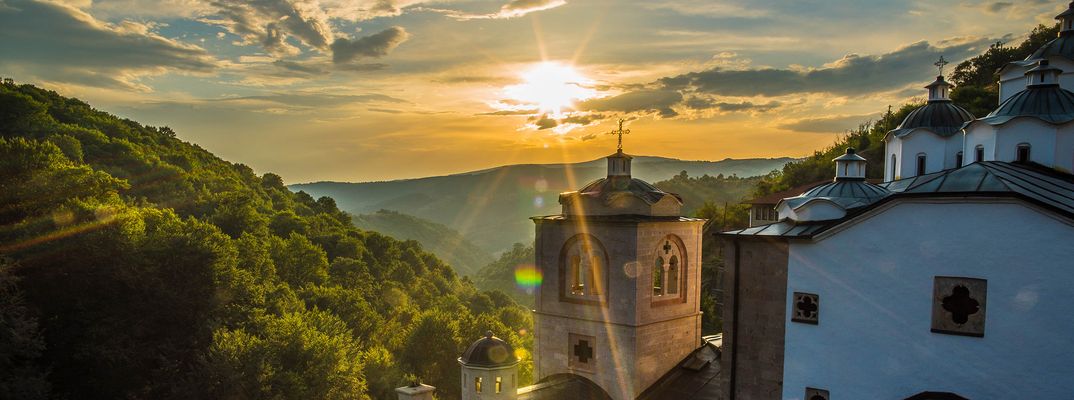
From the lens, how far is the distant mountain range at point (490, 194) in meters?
130

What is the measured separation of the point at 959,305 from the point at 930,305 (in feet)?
1.21

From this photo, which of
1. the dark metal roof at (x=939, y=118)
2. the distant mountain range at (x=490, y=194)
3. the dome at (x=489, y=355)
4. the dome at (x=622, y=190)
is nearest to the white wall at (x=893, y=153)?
the dark metal roof at (x=939, y=118)

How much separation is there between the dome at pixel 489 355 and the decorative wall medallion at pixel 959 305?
7395 millimetres

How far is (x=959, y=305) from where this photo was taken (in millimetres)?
9078

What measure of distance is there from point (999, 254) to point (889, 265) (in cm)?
141

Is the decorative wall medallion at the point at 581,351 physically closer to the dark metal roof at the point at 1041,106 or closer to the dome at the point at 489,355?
the dome at the point at 489,355

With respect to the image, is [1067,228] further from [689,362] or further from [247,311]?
[247,311]

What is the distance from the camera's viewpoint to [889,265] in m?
9.60

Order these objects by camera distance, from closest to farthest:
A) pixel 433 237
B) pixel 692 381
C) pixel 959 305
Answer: pixel 959 305
pixel 692 381
pixel 433 237

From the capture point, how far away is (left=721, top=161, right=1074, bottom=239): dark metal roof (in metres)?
8.89

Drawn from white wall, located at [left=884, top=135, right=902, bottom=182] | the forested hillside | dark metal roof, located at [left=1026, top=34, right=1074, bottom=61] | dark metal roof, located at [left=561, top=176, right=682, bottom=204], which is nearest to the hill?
the forested hillside

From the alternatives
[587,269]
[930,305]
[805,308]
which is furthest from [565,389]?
[930,305]

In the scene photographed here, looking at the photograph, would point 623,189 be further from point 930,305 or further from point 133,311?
point 133,311

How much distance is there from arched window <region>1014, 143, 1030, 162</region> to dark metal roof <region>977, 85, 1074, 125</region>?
1.89ft
